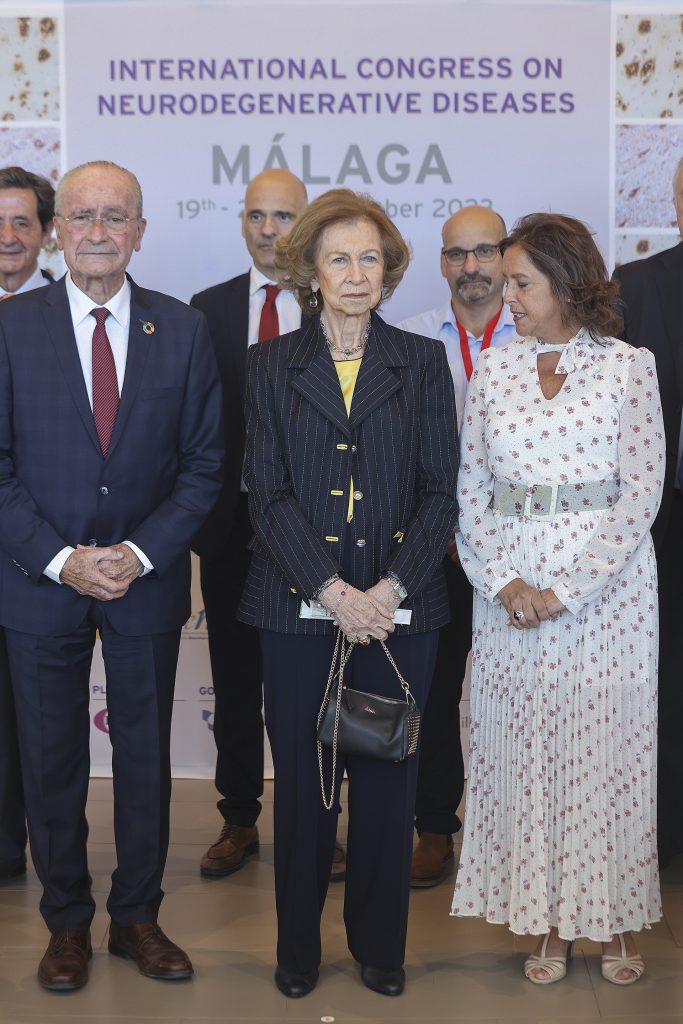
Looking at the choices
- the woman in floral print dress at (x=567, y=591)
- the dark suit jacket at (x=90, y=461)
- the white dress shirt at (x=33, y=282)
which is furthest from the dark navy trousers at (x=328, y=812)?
the white dress shirt at (x=33, y=282)

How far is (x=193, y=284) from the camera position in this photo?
5230 millimetres

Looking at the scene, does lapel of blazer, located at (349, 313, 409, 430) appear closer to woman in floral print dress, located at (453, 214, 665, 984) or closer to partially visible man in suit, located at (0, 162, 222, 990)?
woman in floral print dress, located at (453, 214, 665, 984)

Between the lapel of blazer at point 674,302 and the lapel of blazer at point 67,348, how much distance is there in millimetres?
1743

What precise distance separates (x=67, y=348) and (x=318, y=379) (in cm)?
64

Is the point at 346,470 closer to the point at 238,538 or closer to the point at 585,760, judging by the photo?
the point at 585,760

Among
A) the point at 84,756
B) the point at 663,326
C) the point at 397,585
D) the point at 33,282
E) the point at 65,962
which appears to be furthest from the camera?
the point at 33,282

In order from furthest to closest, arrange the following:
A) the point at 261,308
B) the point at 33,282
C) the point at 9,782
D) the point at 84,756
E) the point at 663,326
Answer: the point at 33,282, the point at 261,308, the point at 9,782, the point at 663,326, the point at 84,756

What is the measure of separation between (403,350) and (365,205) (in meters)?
0.37

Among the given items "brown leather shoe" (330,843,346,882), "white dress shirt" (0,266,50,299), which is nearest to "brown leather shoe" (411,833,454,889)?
"brown leather shoe" (330,843,346,882)

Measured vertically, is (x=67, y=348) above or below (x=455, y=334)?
below

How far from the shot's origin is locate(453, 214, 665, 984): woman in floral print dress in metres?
3.32

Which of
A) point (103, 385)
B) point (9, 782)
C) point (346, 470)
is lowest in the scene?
point (9, 782)

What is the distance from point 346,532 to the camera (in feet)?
10.7

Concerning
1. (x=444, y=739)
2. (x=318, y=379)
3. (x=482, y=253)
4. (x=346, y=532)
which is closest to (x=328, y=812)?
(x=346, y=532)
